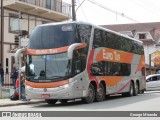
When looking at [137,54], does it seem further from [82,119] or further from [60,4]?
[82,119]

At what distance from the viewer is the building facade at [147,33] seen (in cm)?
7714

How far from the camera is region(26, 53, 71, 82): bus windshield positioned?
1952 centimetres

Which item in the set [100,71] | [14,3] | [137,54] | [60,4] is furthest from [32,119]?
[60,4]

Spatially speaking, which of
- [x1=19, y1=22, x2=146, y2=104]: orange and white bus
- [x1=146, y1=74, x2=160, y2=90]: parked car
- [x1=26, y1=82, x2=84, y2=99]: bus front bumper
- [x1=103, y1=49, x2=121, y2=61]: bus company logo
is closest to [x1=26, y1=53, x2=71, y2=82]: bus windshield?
[x1=19, y1=22, x2=146, y2=104]: orange and white bus

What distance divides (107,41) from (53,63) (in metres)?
5.34

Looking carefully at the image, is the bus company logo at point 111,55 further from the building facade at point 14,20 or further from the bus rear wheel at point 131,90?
the building facade at point 14,20

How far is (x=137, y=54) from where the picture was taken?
31266 mm

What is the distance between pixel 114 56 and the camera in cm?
2533

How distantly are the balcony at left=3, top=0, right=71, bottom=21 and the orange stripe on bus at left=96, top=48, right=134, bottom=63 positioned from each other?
11553 mm

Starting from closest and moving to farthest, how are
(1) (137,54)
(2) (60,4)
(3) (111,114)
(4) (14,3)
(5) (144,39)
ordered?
(3) (111,114)
(1) (137,54)
(4) (14,3)
(2) (60,4)
(5) (144,39)

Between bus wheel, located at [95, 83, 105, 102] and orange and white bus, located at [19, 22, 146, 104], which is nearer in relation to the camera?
orange and white bus, located at [19, 22, 146, 104]

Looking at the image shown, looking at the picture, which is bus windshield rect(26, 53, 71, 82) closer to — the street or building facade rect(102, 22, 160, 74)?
the street

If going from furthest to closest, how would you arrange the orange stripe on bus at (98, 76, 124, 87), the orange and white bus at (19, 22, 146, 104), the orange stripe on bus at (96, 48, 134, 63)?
1. the orange stripe on bus at (98, 76, 124, 87)
2. the orange stripe on bus at (96, 48, 134, 63)
3. the orange and white bus at (19, 22, 146, 104)

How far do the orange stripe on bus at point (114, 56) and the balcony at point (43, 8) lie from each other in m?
11.6
